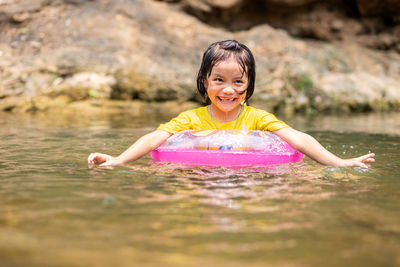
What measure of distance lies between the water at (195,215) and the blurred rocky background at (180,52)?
15.0ft

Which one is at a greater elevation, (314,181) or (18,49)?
(18,49)

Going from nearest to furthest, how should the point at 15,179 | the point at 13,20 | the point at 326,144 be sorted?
the point at 15,179 → the point at 326,144 → the point at 13,20

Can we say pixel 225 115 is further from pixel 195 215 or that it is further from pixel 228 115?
pixel 195 215

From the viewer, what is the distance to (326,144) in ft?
13.4

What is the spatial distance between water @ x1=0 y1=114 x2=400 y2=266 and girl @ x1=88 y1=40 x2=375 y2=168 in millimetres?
132

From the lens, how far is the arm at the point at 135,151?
2.83 m

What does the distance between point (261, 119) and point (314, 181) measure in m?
1.09

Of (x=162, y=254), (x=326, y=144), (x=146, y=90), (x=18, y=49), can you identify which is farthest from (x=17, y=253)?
(x=18, y=49)

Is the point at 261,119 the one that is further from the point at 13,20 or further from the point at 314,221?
the point at 13,20

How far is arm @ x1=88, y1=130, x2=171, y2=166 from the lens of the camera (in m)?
2.83

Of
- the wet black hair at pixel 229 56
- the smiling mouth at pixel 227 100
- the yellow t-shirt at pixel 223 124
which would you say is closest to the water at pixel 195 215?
the yellow t-shirt at pixel 223 124

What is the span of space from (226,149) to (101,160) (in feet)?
2.75

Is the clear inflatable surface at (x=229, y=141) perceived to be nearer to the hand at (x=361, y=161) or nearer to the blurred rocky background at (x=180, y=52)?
the hand at (x=361, y=161)

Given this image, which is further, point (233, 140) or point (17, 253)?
point (233, 140)
